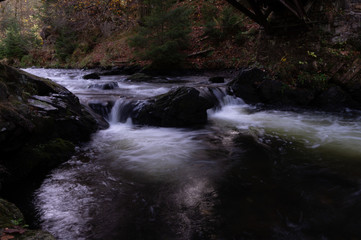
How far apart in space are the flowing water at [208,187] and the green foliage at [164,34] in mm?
8674

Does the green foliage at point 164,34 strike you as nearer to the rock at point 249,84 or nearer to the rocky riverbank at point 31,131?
the rock at point 249,84

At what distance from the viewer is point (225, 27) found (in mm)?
15375

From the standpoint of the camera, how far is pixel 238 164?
4.48 metres

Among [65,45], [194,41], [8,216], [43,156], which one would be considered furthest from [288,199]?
[65,45]

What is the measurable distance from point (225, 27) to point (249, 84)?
24.3ft

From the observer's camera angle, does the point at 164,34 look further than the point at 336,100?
Yes

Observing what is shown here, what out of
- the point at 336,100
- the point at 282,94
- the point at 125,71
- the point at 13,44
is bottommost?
the point at 336,100

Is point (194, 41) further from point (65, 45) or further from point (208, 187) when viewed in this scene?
point (208, 187)

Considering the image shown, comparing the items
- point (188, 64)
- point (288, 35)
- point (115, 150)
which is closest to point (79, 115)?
point (115, 150)

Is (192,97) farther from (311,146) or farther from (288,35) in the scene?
(288,35)

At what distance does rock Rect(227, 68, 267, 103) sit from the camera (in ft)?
30.8

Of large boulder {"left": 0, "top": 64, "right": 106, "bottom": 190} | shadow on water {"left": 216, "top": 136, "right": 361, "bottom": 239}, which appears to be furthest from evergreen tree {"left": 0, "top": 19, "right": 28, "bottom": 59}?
shadow on water {"left": 216, "top": 136, "right": 361, "bottom": 239}

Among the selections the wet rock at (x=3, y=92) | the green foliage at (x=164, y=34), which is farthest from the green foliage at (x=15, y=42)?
the wet rock at (x=3, y=92)

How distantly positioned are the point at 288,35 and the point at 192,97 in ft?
19.1
